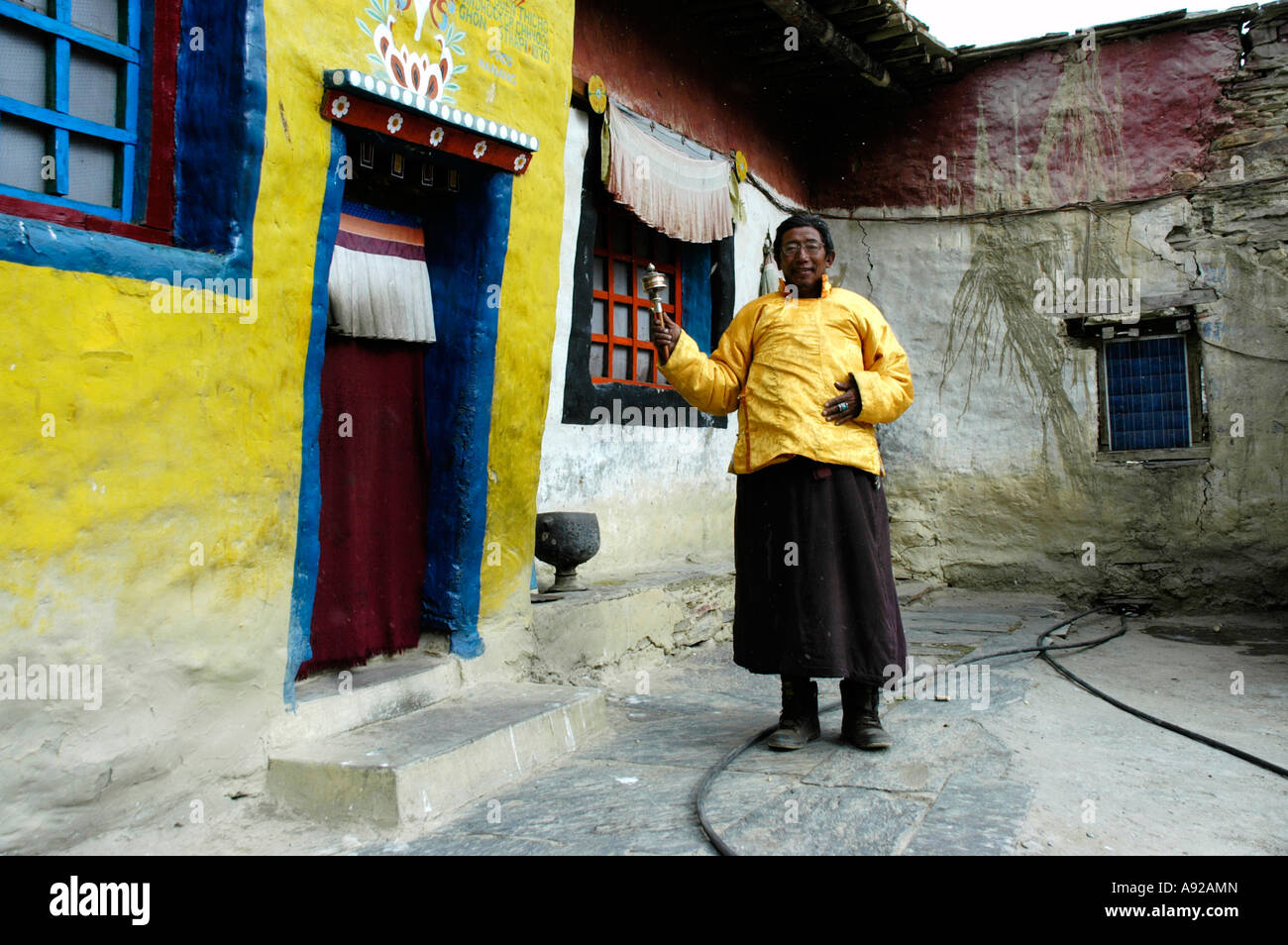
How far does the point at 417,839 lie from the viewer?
2701mm

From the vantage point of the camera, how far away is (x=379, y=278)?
361 centimetres

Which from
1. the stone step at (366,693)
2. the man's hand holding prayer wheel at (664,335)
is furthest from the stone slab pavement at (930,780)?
the man's hand holding prayer wheel at (664,335)

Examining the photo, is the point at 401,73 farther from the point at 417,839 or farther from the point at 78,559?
the point at 417,839

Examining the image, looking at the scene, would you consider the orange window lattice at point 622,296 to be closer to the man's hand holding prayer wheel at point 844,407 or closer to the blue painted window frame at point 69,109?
the man's hand holding prayer wheel at point 844,407

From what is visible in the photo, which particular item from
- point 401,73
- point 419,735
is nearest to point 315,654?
point 419,735

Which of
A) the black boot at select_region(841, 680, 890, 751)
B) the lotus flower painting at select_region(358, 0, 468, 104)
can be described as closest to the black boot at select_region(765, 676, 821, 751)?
the black boot at select_region(841, 680, 890, 751)

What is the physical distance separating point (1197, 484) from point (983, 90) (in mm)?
3215

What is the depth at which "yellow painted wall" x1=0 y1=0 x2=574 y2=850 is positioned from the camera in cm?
236

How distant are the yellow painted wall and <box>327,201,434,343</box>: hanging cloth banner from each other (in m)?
0.40

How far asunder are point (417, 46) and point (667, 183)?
105 inches

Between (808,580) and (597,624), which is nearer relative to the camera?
(808,580)

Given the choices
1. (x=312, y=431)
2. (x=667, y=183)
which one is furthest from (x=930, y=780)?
(x=667, y=183)

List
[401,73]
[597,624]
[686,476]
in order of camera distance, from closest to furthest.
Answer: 1. [401,73]
2. [597,624]
3. [686,476]

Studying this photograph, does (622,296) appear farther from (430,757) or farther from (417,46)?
(430,757)
